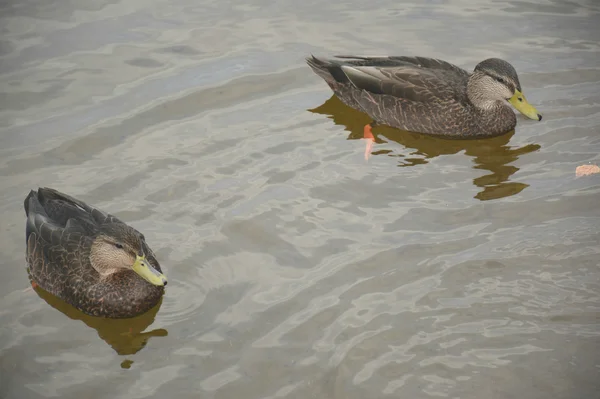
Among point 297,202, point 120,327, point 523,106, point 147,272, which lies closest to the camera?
point 147,272

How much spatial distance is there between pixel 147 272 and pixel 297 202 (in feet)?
6.12

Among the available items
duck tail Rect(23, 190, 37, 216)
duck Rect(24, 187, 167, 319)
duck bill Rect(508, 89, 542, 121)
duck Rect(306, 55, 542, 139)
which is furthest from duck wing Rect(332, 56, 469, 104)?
duck tail Rect(23, 190, 37, 216)

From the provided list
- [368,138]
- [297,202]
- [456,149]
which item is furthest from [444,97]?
[297,202]

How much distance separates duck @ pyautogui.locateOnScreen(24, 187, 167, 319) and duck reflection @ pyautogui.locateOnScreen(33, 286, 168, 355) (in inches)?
2.0

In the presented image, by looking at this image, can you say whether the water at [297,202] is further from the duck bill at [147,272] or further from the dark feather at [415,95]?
the duck bill at [147,272]

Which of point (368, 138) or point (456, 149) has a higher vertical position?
point (368, 138)

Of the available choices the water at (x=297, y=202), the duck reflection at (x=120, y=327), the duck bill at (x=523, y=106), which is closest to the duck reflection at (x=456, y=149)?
the water at (x=297, y=202)

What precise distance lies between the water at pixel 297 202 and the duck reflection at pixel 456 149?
3 centimetres

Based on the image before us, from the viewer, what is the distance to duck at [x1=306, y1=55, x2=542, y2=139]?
894 centimetres

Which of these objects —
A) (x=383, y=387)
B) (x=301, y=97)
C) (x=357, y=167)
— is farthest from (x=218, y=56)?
(x=383, y=387)

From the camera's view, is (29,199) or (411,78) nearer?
(29,199)

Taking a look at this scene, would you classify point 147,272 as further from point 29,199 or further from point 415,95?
point 415,95

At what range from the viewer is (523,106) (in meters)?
8.83

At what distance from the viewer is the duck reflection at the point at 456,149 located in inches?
318
